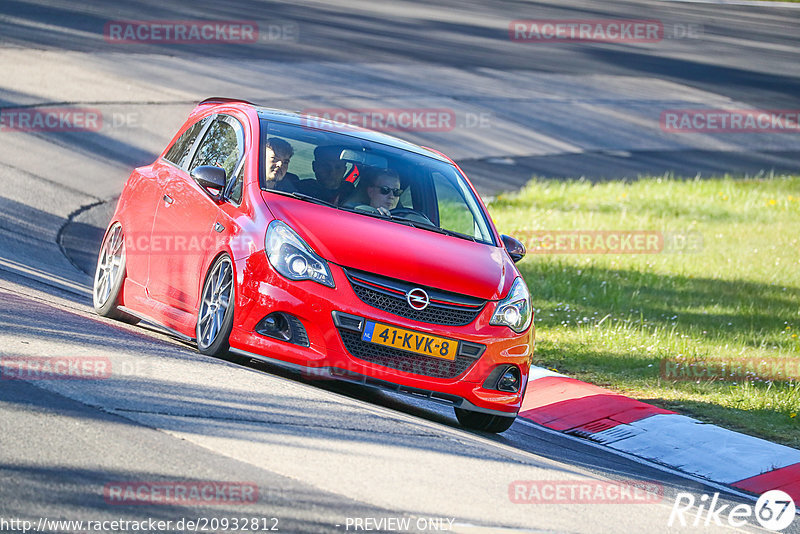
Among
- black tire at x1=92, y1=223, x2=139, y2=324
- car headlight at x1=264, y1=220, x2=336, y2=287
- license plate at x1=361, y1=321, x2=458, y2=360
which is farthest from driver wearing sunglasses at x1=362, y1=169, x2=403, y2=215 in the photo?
black tire at x1=92, y1=223, x2=139, y2=324

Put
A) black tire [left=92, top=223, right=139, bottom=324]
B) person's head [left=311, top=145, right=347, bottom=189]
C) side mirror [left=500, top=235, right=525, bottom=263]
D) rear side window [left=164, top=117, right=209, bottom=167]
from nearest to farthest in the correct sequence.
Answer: person's head [left=311, top=145, right=347, bottom=189] < side mirror [left=500, top=235, right=525, bottom=263] < black tire [left=92, top=223, right=139, bottom=324] < rear side window [left=164, top=117, right=209, bottom=167]

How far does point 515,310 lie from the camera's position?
26.5 feet

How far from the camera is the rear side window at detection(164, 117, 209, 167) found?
9602 millimetres

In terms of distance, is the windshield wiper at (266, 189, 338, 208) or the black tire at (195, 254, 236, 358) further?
the windshield wiper at (266, 189, 338, 208)

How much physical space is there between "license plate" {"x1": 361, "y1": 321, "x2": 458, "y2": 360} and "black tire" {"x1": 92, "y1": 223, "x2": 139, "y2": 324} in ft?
8.90

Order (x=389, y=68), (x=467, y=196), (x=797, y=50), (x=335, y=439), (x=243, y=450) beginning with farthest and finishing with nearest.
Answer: (x=797, y=50) → (x=389, y=68) → (x=467, y=196) → (x=335, y=439) → (x=243, y=450)

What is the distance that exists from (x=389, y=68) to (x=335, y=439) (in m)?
22.1

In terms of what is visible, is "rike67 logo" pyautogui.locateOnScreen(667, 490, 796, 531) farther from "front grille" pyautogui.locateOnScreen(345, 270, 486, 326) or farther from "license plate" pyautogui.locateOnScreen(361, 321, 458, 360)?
"front grille" pyautogui.locateOnScreen(345, 270, 486, 326)

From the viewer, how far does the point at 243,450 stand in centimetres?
599

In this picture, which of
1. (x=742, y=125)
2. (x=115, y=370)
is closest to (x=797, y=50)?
(x=742, y=125)

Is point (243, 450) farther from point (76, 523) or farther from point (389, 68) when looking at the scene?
point (389, 68)

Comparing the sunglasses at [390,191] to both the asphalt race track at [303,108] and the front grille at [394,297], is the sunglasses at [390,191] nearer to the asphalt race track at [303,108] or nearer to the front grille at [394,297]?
the front grille at [394,297]

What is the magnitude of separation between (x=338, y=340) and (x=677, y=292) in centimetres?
801

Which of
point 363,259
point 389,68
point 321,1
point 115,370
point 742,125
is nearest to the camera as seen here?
point 115,370
